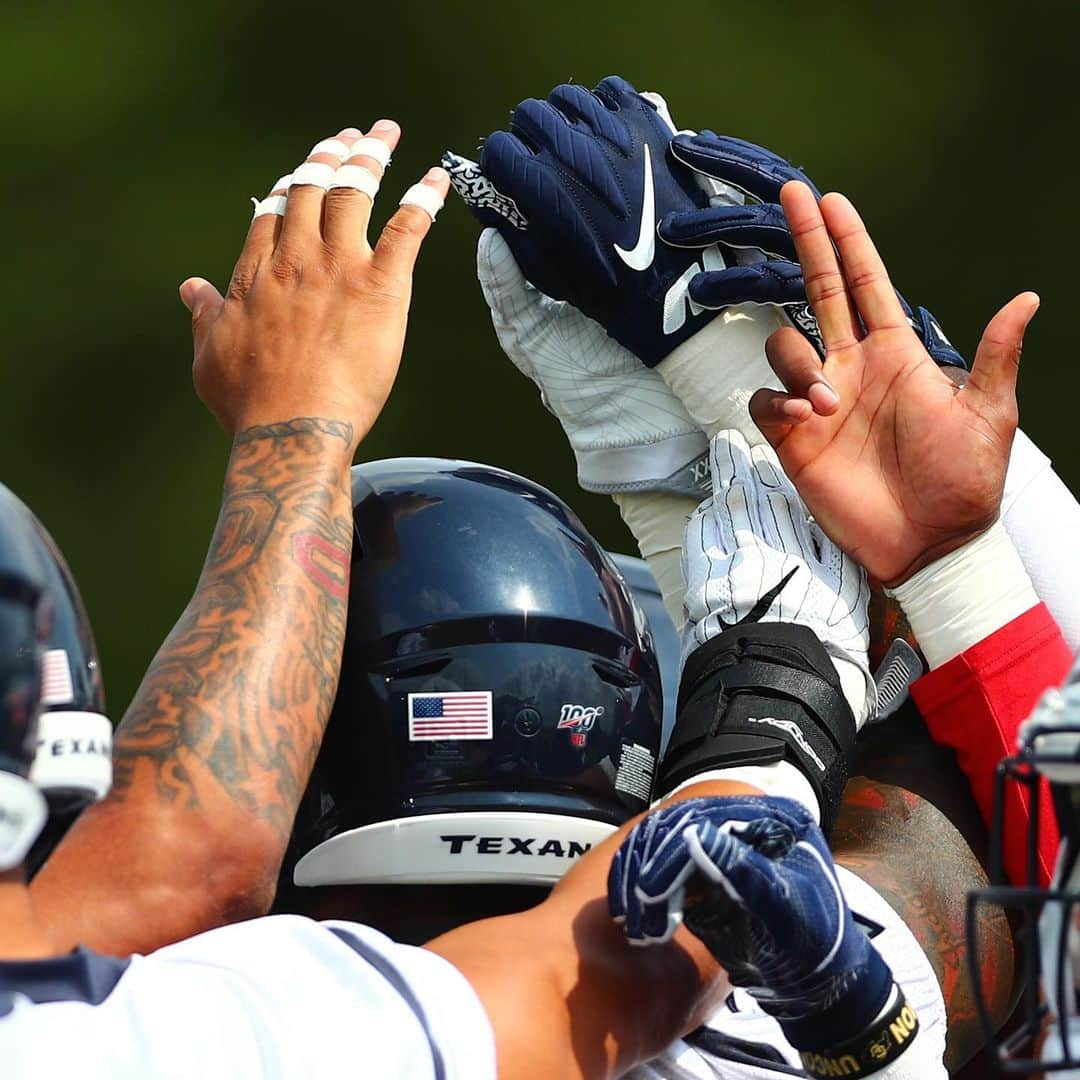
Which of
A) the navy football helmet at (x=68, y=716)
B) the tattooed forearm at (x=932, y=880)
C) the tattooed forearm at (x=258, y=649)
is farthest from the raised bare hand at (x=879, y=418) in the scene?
the navy football helmet at (x=68, y=716)

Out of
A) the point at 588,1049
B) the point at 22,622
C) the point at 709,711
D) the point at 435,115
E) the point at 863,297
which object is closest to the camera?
the point at 22,622

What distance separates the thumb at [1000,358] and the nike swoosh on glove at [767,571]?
202 millimetres

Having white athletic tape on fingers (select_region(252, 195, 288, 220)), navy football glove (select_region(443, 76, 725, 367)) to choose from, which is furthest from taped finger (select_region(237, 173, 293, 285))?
navy football glove (select_region(443, 76, 725, 367))

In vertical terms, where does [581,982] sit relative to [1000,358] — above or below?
below

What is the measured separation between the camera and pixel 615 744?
1.44m

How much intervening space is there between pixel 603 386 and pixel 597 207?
0.22 m

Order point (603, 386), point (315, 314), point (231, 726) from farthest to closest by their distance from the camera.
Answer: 1. point (603, 386)
2. point (315, 314)
3. point (231, 726)

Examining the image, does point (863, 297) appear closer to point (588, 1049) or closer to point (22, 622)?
point (588, 1049)

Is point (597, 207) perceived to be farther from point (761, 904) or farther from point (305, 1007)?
point (305, 1007)

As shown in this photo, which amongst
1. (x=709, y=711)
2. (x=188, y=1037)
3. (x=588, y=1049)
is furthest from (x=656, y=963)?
(x=188, y=1037)

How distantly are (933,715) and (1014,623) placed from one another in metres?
0.12

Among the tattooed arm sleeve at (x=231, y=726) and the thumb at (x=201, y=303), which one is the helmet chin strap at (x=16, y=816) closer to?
the tattooed arm sleeve at (x=231, y=726)

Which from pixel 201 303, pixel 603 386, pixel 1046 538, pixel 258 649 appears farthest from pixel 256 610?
pixel 1046 538

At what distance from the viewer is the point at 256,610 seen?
1323 mm
